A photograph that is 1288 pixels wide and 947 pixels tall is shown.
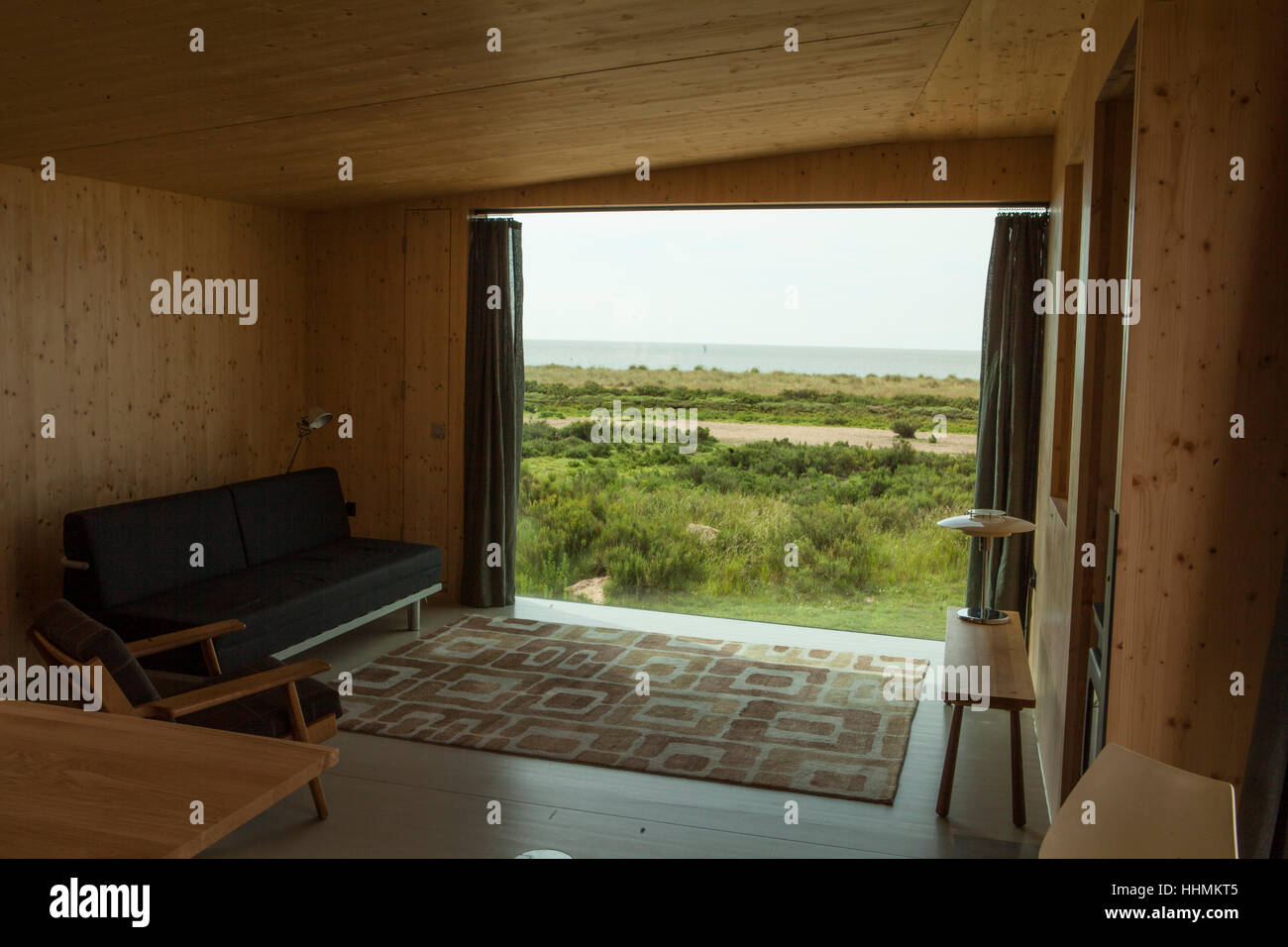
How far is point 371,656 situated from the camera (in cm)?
566

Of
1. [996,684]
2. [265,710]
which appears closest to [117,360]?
[265,710]

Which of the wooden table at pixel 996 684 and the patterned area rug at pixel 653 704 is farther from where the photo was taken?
the patterned area rug at pixel 653 704

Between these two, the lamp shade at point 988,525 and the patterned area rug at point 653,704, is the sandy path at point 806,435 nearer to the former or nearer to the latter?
the patterned area rug at point 653,704

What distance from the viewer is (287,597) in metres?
5.00

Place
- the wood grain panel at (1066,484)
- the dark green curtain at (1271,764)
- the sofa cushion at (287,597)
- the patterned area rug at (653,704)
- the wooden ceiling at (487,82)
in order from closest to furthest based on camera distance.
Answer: the dark green curtain at (1271,764), the wooden ceiling at (487,82), the wood grain panel at (1066,484), the patterned area rug at (653,704), the sofa cushion at (287,597)

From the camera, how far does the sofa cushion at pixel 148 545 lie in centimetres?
470

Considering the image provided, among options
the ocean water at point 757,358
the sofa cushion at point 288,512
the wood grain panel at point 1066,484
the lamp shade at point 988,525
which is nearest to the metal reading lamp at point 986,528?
the lamp shade at point 988,525

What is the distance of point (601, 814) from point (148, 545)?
105 inches

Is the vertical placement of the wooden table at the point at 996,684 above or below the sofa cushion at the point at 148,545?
below

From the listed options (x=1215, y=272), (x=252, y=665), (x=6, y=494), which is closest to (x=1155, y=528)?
(x=1215, y=272)

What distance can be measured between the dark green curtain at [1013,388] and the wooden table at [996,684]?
1.31 m
